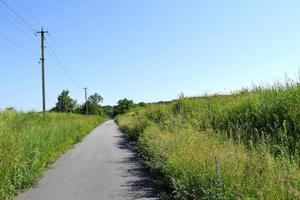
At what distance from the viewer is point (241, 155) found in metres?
10.4

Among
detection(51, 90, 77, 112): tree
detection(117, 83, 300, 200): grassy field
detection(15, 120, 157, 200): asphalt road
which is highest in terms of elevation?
detection(51, 90, 77, 112): tree

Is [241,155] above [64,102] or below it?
below

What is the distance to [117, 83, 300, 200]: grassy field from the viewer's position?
8148mm

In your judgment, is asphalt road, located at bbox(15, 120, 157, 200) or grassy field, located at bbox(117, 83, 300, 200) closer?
grassy field, located at bbox(117, 83, 300, 200)

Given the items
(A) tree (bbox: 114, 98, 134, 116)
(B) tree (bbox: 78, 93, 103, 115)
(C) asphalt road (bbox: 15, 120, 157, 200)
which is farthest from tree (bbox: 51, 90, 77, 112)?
(C) asphalt road (bbox: 15, 120, 157, 200)

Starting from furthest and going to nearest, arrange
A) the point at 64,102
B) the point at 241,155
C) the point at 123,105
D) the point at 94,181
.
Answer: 1. the point at 123,105
2. the point at 64,102
3. the point at 94,181
4. the point at 241,155

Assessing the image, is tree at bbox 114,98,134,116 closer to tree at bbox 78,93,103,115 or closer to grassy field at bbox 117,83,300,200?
tree at bbox 78,93,103,115

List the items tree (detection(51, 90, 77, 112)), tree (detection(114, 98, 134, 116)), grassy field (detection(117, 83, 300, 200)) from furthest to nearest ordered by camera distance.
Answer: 1. tree (detection(114, 98, 134, 116))
2. tree (detection(51, 90, 77, 112))
3. grassy field (detection(117, 83, 300, 200))

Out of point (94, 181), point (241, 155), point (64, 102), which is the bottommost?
point (94, 181)

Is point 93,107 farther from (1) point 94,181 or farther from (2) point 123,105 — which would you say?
(1) point 94,181

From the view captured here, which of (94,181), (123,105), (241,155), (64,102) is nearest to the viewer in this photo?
(241,155)

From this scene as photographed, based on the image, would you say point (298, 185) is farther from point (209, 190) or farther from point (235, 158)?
point (235, 158)

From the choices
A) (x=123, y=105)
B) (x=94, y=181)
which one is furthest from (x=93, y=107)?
(x=94, y=181)

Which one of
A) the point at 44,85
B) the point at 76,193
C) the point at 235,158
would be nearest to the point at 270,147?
the point at 235,158
